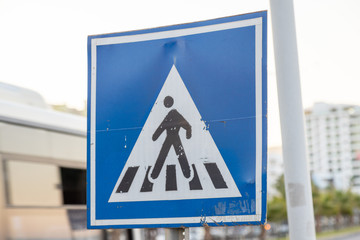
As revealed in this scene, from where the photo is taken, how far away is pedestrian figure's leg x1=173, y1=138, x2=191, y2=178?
2324 mm

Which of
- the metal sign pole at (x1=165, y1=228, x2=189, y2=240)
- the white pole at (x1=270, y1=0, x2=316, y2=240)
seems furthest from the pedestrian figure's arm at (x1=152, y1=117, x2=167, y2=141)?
the white pole at (x1=270, y1=0, x2=316, y2=240)

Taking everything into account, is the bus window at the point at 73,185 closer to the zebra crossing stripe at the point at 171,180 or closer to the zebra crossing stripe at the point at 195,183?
the zebra crossing stripe at the point at 171,180

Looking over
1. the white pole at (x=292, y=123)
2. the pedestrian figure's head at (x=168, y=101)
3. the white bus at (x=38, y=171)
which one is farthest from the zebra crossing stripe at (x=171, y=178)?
the white bus at (x=38, y=171)

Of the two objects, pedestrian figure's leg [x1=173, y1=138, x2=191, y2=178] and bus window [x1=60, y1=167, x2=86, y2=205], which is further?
bus window [x1=60, y1=167, x2=86, y2=205]

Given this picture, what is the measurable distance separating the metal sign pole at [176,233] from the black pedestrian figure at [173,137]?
9.1 inches

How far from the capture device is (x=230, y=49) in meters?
2.38

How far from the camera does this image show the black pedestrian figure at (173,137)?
233 centimetres

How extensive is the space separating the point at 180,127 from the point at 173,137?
0.05m

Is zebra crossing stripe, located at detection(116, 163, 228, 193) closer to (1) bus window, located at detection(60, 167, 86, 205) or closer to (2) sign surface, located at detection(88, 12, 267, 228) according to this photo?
(2) sign surface, located at detection(88, 12, 267, 228)

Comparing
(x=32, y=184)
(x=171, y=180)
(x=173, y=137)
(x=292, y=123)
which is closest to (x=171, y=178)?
(x=171, y=180)

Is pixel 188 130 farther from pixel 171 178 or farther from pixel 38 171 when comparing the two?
pixel 38 171

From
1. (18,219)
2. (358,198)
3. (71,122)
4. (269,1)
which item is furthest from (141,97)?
(358,198)

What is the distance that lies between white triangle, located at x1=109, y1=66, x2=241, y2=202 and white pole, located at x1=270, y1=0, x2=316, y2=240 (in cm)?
67

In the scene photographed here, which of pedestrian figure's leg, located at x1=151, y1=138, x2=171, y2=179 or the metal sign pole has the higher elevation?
pedestrian figure's leg, located at x1=151, y1=138, x2=171, y2=179
